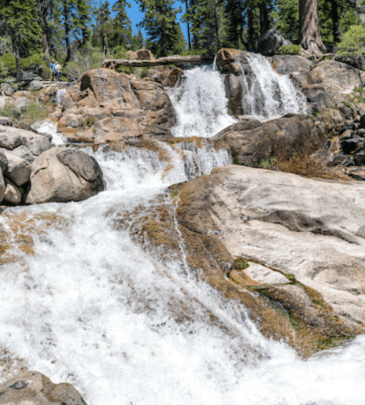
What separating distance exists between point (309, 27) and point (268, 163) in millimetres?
16450

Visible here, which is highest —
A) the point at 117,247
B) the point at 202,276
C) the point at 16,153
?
the point at 16,153

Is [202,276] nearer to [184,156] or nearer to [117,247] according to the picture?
[117,247]

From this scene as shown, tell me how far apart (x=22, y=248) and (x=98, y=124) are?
876 centimetres

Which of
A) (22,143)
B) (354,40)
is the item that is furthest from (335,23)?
(22,143)

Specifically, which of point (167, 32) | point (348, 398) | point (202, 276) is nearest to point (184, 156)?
point (202, 276)

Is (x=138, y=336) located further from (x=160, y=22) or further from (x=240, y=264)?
(x=160, y=22)

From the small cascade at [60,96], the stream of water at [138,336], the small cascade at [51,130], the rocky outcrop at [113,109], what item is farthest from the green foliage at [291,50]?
the stream of water at [138,336]

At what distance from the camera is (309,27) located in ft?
63.6

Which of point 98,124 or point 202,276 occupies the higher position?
point 98,124

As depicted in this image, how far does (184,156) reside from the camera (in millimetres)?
9336

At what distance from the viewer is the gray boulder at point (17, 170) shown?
21.0 feet

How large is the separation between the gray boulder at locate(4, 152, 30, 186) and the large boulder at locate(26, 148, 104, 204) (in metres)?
0.18

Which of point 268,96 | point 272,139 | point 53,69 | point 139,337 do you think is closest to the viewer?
point 139,337

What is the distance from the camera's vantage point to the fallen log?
1736 centimetres
